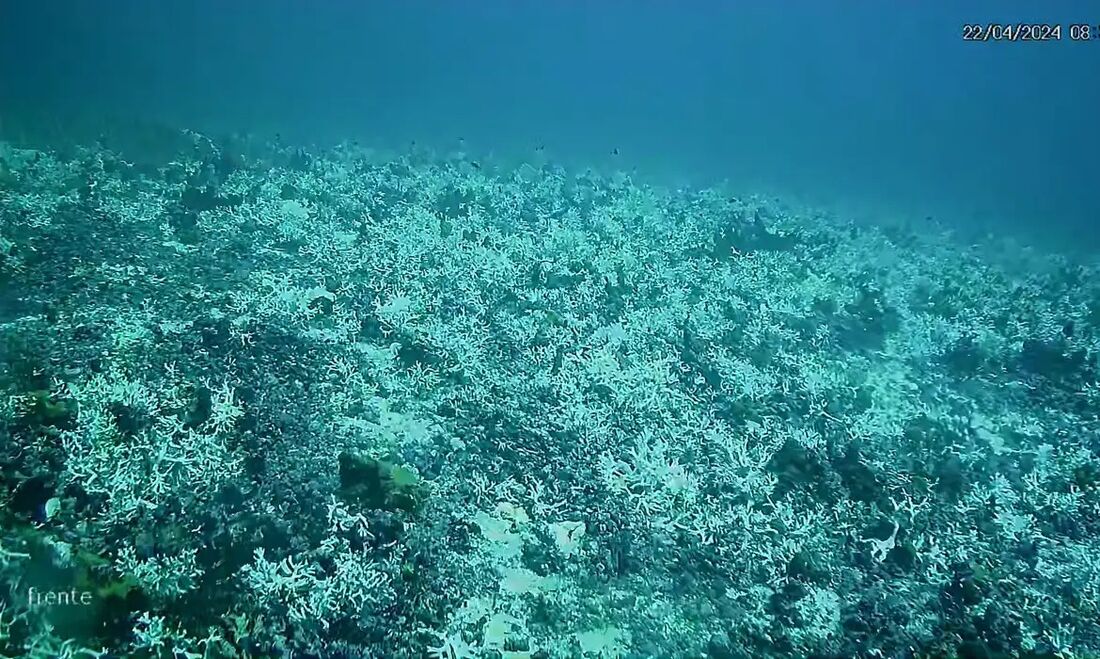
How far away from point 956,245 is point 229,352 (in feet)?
82.4

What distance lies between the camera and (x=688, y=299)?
13.0 meters

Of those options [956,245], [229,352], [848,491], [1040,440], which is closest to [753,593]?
[848,491]

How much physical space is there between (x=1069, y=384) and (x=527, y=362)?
11.5m

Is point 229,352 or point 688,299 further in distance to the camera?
point 688,299

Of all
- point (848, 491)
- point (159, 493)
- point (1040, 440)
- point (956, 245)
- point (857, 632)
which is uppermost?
point (956, 245)

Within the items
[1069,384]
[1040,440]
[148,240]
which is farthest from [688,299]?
[148,240]

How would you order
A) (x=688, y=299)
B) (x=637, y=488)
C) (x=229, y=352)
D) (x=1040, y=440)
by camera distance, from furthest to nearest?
(x=688, y=299)
(x=1040, y=440)
(x=229, y=352)
(x=637, y=488)

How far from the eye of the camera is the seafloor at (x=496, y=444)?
19.8 ft

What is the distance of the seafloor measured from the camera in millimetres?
6043

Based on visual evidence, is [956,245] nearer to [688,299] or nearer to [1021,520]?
[688,299]

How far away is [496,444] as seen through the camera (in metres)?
8.40

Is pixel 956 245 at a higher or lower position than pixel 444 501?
higher

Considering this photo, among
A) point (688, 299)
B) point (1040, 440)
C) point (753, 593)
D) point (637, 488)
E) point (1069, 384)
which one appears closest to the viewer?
point (753, 593)

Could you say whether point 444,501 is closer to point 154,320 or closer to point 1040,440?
point 154,320
